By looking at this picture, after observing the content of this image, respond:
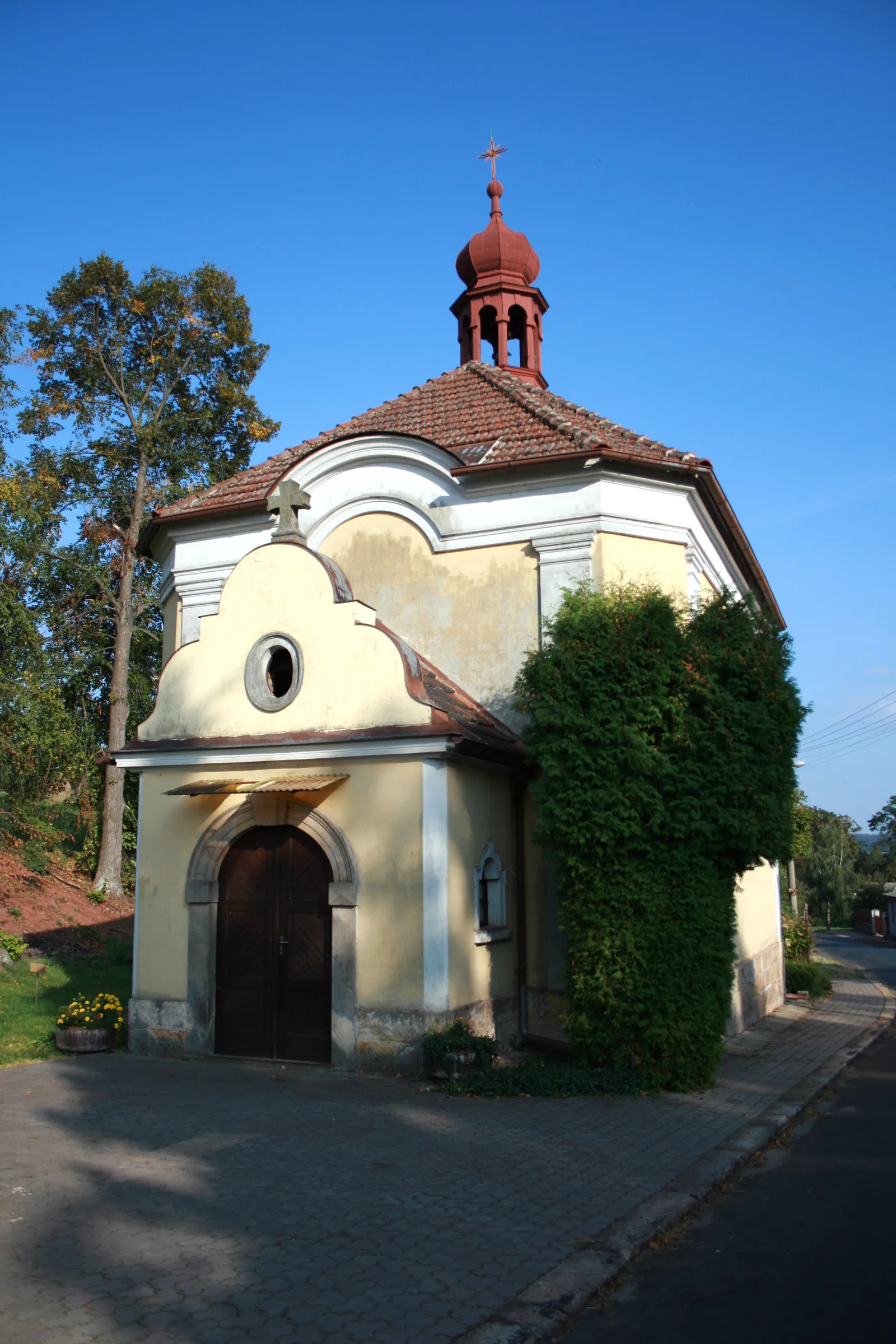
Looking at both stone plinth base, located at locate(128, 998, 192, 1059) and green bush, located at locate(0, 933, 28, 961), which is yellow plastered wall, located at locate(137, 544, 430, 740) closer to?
stone plinth base, located at locate(128, 998, 192, 1059)

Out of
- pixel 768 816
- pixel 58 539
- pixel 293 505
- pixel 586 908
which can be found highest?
pixel 58 539

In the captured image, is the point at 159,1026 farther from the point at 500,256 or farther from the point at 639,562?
the point at 500,256

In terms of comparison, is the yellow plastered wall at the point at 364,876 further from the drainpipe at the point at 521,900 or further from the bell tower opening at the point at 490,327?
the bell tower opening at the point at 490,327

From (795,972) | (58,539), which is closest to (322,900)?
(795,972)

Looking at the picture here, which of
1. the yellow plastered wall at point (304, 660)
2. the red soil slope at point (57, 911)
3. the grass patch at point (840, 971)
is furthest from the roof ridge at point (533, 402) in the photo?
the grass patch at point (840, 971)

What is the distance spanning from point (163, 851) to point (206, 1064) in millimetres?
2315

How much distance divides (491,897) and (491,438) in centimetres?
616

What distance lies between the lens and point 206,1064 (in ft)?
35.4

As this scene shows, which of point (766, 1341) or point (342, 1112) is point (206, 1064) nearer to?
point (342, 1112)

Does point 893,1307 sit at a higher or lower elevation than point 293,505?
lower

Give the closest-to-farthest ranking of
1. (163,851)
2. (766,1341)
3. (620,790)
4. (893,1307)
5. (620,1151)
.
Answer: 1. (766,1341)
2. (893,1307)
3. (620,1151)
4. (620,790)
5. (163,851)

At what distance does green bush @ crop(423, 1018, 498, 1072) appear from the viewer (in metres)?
9.51

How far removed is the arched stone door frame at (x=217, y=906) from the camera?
1031 cm

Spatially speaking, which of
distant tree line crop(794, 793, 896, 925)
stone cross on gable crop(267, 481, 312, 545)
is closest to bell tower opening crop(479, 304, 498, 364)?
stone cross on gable crop(267, 481, 312, 545)
